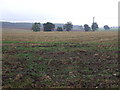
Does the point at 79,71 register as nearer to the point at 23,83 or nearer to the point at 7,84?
the point at 23,83

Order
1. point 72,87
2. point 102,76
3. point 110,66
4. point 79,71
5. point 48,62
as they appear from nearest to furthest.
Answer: point 72,87, point 102,76, point 79,71, point 110,66, point 48,62

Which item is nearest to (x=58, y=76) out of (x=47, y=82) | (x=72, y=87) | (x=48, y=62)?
(x=47, y=82)

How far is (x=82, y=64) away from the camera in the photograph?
12.5 m

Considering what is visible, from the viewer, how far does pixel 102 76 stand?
32.4 ft

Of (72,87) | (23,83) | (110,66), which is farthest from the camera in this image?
(110,66)

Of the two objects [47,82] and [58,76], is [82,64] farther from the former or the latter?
[47,82]

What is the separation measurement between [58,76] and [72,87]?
5.71 ft

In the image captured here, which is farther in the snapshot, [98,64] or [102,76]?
[98,64]

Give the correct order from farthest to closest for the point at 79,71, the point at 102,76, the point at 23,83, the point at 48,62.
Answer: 1. the point at 48,62
2. the point at 79,71
3. the point at 102,76
4. the point at 23,83

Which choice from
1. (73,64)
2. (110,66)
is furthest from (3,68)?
(110,66)

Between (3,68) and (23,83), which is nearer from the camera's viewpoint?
(23,83)

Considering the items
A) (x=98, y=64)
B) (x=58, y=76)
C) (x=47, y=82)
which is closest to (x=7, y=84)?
(x=47, y=82)

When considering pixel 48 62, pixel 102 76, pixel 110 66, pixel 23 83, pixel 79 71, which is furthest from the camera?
pixel 48 62

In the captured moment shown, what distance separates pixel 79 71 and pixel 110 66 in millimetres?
2391
